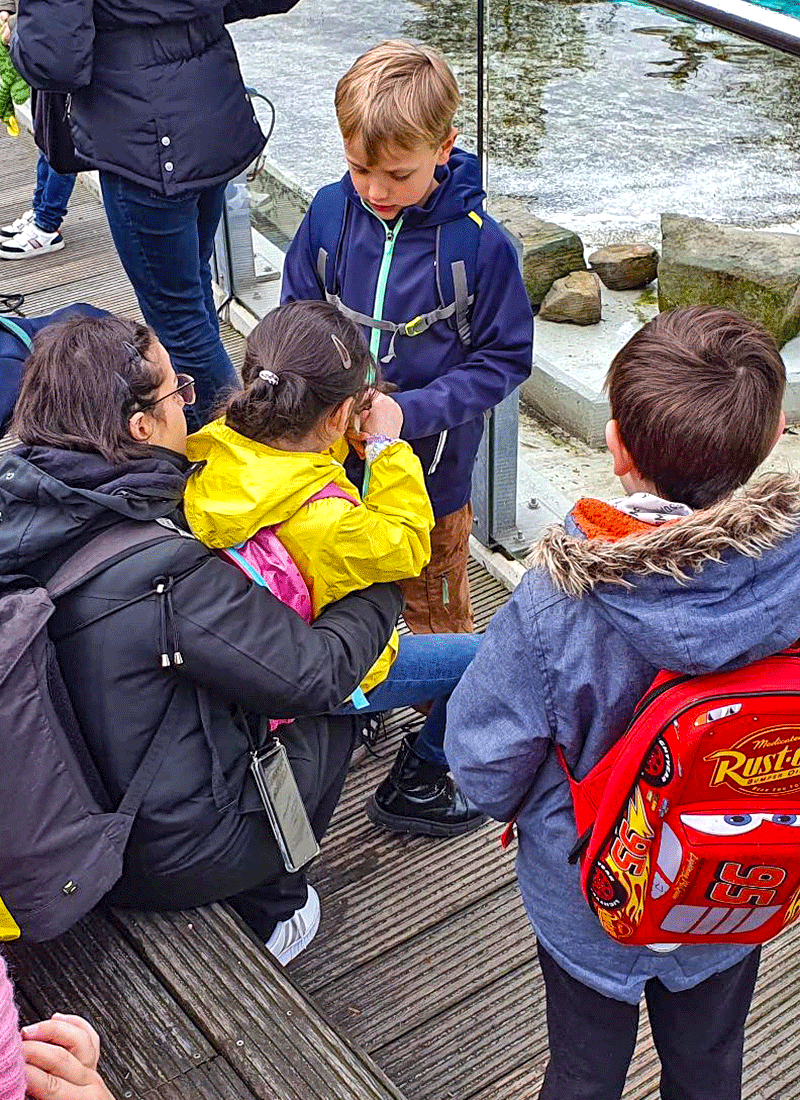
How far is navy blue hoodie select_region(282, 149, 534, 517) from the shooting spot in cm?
235

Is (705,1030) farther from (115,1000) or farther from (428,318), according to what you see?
(428,318)

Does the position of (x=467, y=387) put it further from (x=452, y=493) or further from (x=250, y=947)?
(x=250, y=947)

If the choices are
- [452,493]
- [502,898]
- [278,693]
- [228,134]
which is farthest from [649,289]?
[278,693]

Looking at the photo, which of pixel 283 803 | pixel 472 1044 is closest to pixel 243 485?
pixel 283 803

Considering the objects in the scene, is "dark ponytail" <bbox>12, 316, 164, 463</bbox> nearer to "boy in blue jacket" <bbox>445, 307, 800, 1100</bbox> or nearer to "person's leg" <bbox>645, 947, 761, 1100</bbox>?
"boy in blue jacket" <bbox>445, 307, 800, 1100</bbox>

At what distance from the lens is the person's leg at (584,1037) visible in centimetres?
169

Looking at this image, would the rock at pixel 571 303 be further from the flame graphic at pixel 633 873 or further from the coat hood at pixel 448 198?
the flame graphic at pixel 633 873

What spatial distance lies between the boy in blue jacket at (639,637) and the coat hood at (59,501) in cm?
56

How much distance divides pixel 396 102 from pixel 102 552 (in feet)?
3.41

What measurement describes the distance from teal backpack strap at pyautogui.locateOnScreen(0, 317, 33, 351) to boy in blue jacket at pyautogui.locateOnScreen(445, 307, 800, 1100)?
4.38ft

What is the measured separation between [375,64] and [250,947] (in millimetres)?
1596

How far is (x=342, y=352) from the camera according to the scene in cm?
195

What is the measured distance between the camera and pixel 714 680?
1359 mm

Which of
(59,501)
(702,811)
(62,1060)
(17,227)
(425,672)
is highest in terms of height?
(59,501)
